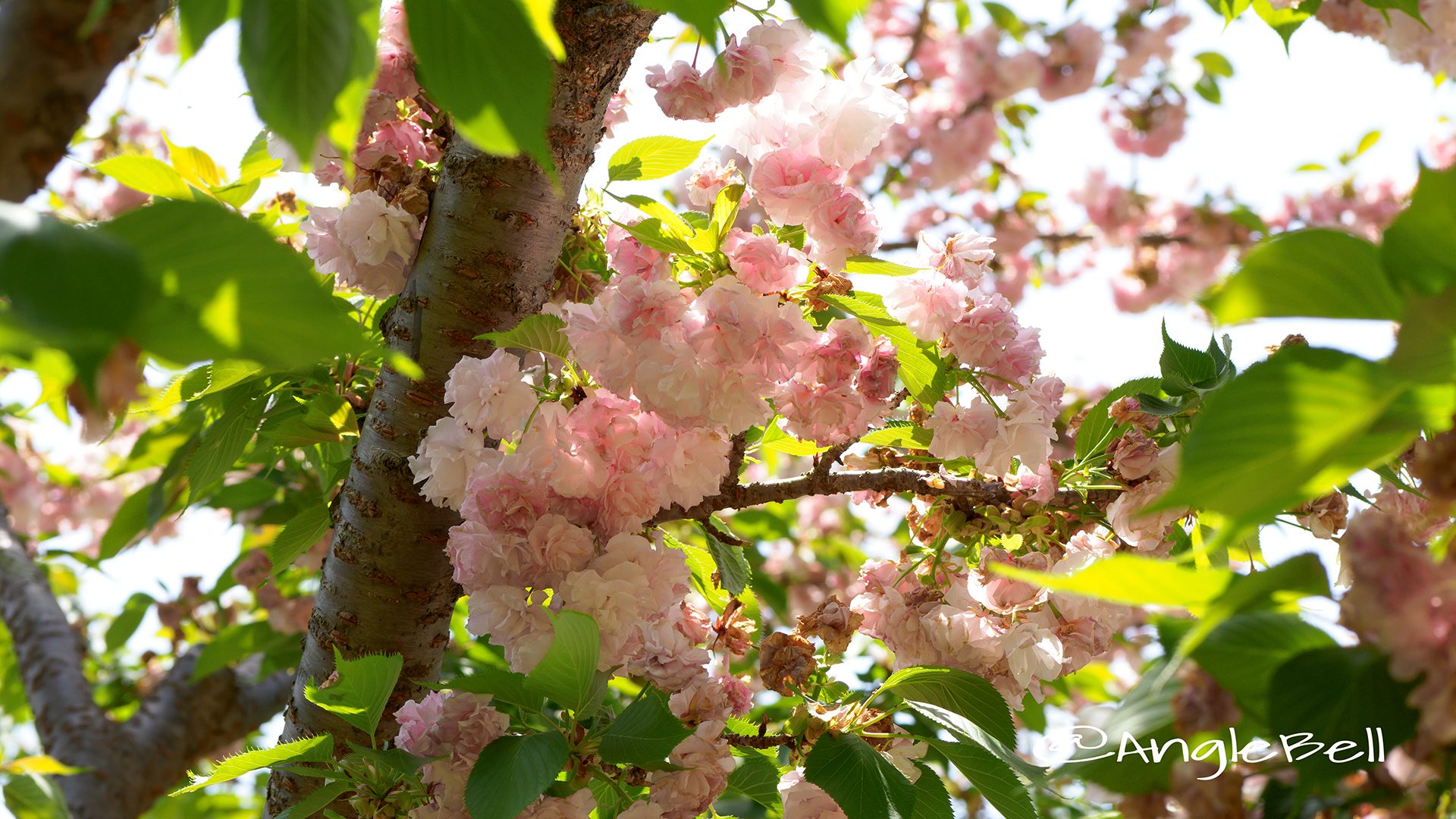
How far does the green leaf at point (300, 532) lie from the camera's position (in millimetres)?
1096

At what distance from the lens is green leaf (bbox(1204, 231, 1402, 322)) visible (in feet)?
1.20

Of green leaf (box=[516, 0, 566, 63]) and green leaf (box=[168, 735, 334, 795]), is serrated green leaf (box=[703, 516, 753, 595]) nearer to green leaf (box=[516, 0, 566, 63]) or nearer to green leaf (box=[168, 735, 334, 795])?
green leaf (box=[168, 735, 334, 795])

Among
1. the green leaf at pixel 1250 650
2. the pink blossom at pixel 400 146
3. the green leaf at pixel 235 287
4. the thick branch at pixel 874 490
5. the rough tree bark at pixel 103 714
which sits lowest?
the rough tree bark at pixel 103 714

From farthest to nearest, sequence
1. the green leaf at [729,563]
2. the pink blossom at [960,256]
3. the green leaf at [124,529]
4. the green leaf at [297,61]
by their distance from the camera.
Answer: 1. the green leaf at [124,529]
2. the green leaf at [729,563]
3. the pink blossom at [960,256]
4. the green leaf at [297,61]

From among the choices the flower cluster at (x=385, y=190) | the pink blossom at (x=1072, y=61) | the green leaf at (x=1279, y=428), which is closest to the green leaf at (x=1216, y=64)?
the pink blossom at (x=1072, y=61)

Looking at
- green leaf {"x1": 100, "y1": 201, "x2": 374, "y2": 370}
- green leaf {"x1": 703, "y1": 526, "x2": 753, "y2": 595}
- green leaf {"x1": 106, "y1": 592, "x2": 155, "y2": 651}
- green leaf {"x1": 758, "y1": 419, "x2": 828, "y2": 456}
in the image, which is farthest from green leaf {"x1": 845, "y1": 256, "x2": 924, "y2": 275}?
green leaf {"x1": 106, "y1": 592, "x2": 155, "y2": 651}

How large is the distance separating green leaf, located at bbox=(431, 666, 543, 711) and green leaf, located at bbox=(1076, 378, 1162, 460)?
1.94 ft

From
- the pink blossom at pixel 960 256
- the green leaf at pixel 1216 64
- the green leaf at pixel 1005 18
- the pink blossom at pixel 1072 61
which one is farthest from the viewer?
the pink blossom at pixel 1072 61

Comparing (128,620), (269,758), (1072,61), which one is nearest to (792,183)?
(269,758)

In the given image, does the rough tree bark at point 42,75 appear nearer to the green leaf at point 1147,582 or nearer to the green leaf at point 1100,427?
the green leaf at point 1147,582

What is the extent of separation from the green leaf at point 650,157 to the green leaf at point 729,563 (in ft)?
1.26

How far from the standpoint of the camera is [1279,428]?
0.36m

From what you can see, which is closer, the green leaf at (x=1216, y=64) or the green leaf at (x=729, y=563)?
the green leaf at (x=729, y=563)

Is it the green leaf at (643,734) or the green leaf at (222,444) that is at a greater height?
the green leaf at (222,444)
